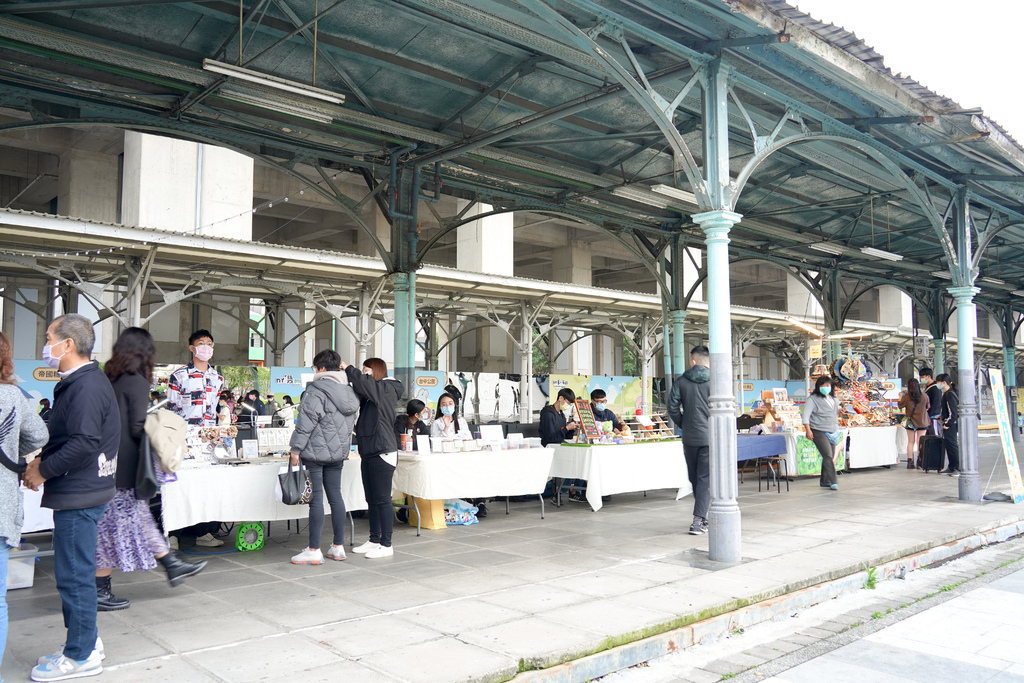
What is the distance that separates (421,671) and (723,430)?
3607mm

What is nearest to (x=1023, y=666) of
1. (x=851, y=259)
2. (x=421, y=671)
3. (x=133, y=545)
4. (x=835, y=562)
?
(x=835, y=562)

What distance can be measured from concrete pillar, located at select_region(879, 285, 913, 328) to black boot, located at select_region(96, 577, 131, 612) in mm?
33528

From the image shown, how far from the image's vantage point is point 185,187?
1736cm

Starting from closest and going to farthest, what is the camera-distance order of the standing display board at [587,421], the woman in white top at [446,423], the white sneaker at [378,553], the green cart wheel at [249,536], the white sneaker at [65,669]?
the white sneaker at [65,669] → the white sneaker at [378,553] → the green cart wheel at [249,536] → the woman in white top at [446,423] → the standing display board at [587,421]

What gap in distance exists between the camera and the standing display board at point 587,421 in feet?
29.5

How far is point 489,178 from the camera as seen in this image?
10.6 metres

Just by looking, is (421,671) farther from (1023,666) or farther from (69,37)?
(69,37)

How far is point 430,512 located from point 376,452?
5.80 feet

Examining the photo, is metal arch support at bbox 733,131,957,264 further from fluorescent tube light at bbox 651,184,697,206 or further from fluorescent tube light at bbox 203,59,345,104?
fluorescent tube light at bbox 203,59,345,104

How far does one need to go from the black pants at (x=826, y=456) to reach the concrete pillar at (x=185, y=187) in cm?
1304

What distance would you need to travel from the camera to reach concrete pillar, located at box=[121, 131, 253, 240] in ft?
55.1

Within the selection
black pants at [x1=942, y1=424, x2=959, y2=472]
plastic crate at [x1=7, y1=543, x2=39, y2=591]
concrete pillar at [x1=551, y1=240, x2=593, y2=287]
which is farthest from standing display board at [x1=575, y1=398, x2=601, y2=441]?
concrete pillar at [x1=551, y1=240, x2=593, y2=287]

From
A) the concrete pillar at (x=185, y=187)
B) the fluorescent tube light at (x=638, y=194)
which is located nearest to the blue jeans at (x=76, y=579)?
the fluorescent tube light at (x=638, y=194)

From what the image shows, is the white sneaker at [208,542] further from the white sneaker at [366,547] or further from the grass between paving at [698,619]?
the grass between paving at [698,619]
